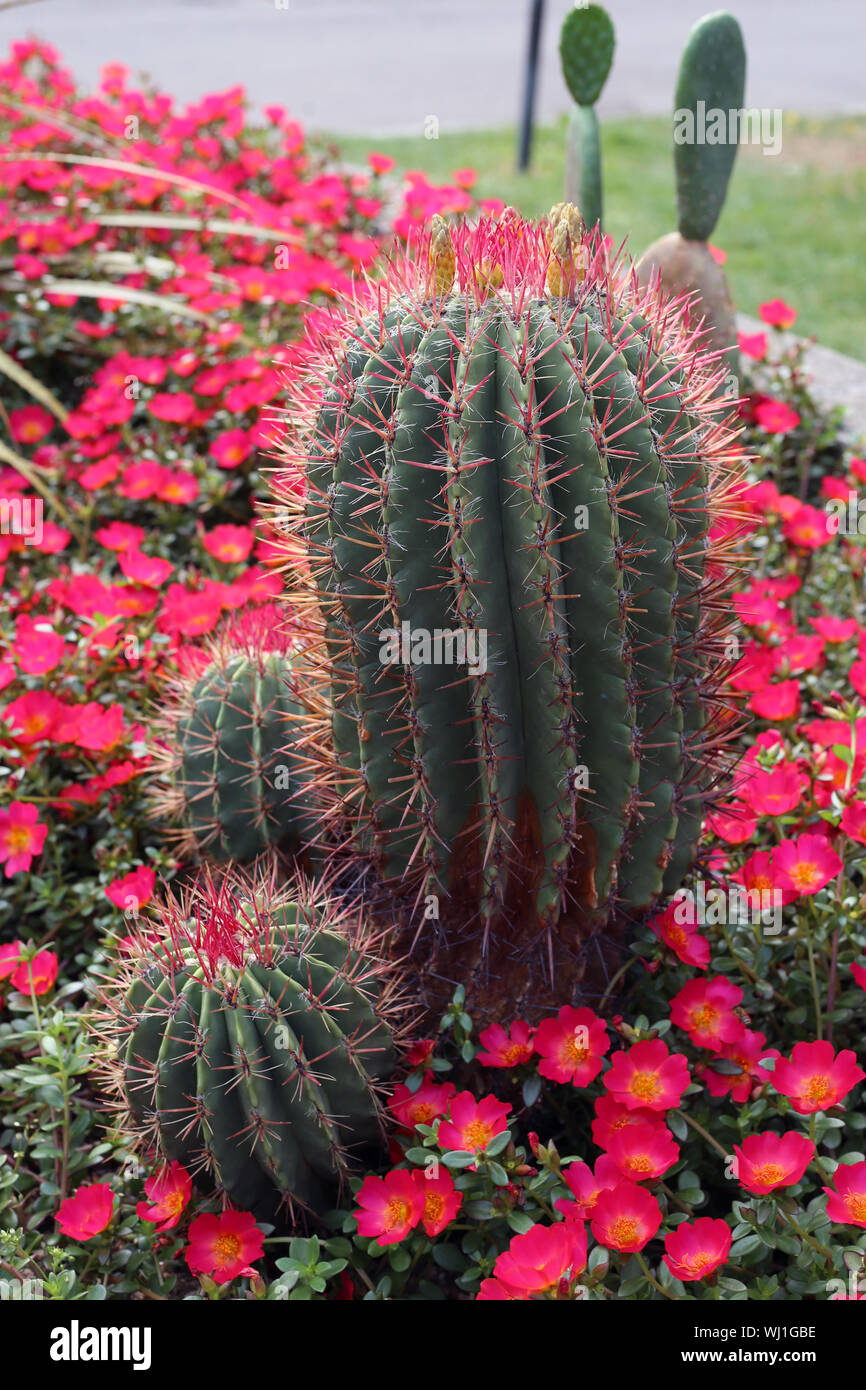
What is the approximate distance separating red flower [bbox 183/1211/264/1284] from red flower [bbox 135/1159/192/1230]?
0.04 meters

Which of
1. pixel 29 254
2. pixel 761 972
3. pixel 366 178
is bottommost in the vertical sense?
pixel 761 972

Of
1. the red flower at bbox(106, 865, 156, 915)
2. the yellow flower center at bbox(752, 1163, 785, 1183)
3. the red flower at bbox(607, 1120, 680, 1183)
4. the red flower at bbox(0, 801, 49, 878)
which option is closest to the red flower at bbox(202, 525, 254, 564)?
the red flower at bbox(0, 801, 49, 878)

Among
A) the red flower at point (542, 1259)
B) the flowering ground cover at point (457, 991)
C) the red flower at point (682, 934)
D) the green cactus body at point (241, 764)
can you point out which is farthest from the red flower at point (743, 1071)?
Result: the green cactus body at point (241, 764)

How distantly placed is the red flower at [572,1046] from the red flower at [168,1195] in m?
0.50

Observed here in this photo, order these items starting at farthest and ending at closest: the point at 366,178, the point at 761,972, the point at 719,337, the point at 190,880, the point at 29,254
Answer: the point at 366,178 → the point at 29,254 → the point at 719,337 → the point at 190,880 → the point at 761,972

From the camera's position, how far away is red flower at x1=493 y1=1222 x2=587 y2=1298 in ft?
4.71

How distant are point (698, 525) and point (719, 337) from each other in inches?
56.5

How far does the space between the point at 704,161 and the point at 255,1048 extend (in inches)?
92.6

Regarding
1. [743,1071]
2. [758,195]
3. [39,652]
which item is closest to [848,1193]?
[743,1071]

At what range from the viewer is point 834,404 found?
3.82 m

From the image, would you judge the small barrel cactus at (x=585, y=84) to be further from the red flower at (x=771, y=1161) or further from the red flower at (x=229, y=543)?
the red flower at (x=771, y=1161)

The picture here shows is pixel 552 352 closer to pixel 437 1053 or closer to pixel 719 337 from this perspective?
pixel 437 1053

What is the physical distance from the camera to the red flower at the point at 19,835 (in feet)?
7.27

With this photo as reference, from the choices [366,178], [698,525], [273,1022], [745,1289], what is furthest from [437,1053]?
[366,178]
